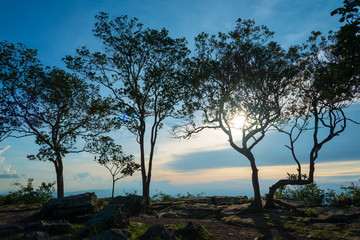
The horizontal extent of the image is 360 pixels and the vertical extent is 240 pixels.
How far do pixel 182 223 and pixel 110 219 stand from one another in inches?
138

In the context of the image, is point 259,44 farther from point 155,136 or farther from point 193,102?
point 155,136

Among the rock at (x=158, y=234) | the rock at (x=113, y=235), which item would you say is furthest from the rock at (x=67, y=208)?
the rock at (x=158, y=234)

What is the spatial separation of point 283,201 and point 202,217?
6.00 m

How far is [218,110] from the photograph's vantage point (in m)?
20.1

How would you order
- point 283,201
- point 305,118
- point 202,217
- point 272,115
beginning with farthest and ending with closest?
point 305,118
point 272,115
point 283,201
point 202,217

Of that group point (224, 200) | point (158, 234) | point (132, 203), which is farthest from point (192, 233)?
point (224, 200)

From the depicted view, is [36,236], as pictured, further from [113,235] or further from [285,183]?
[285,183]

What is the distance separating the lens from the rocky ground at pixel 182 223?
35.1 ft

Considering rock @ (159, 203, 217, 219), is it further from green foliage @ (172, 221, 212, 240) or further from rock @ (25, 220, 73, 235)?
rock @ (25, 220, 73, 235)

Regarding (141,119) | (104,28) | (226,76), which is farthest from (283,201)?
(104,28)

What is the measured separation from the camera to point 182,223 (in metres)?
12.7

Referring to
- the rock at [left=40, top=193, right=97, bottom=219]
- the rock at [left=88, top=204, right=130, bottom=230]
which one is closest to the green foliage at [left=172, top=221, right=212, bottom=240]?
the rock at [left=88, top=204, right=130, bottom=230]

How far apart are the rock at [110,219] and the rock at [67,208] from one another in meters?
3.58

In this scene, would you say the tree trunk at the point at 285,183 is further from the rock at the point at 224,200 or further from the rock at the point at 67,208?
the rock at the point at 67,208
